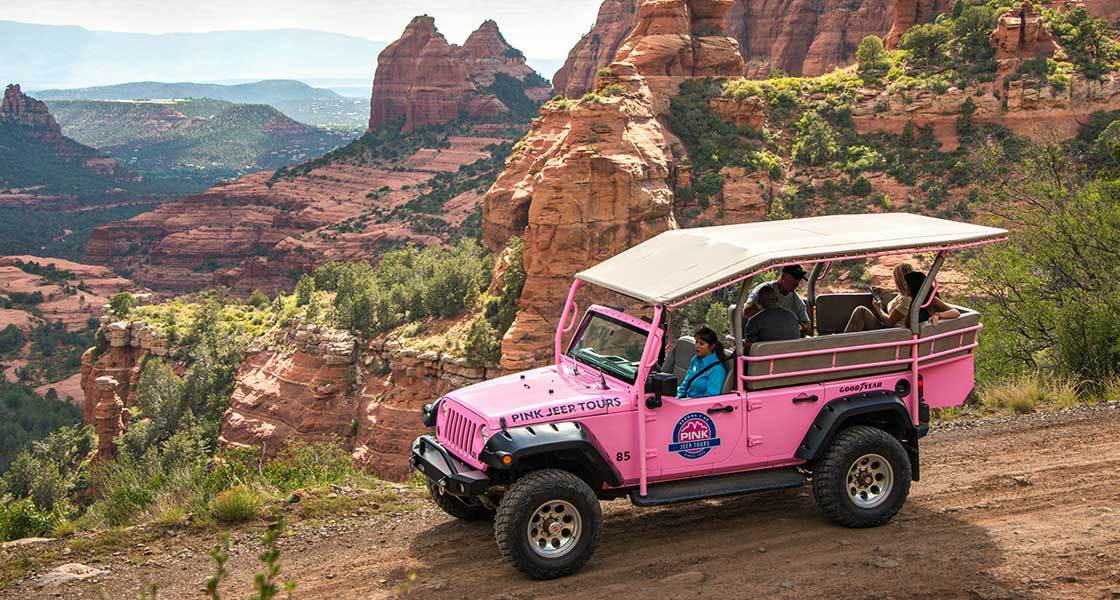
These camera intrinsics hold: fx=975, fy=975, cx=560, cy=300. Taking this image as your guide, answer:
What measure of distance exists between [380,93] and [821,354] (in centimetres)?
12745

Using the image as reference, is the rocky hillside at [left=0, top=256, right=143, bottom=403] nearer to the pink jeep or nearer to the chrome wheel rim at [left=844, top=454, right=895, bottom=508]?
the pink jeep

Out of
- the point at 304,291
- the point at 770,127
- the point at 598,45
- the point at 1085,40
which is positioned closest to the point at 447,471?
the point at 770,127

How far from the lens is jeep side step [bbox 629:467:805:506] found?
8031 mm

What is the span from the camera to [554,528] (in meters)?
7.75

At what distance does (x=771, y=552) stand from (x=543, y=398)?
7.45 feet

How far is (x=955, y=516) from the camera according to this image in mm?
8695

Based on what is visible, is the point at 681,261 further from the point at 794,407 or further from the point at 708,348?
the point at 794,407

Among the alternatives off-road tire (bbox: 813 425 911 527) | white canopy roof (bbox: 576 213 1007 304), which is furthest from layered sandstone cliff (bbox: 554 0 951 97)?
off-road tire (bbox: 813 425 911 527)

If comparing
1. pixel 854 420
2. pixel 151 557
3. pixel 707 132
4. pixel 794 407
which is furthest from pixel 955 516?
pixel 707 132

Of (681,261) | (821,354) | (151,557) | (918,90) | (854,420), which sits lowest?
(151,557)

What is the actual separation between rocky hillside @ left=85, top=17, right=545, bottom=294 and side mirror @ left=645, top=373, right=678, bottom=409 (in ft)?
237

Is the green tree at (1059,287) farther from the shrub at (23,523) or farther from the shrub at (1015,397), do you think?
the shrub at (23,523)

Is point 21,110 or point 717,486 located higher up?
point 21,110

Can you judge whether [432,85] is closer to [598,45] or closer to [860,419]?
[598,45]
